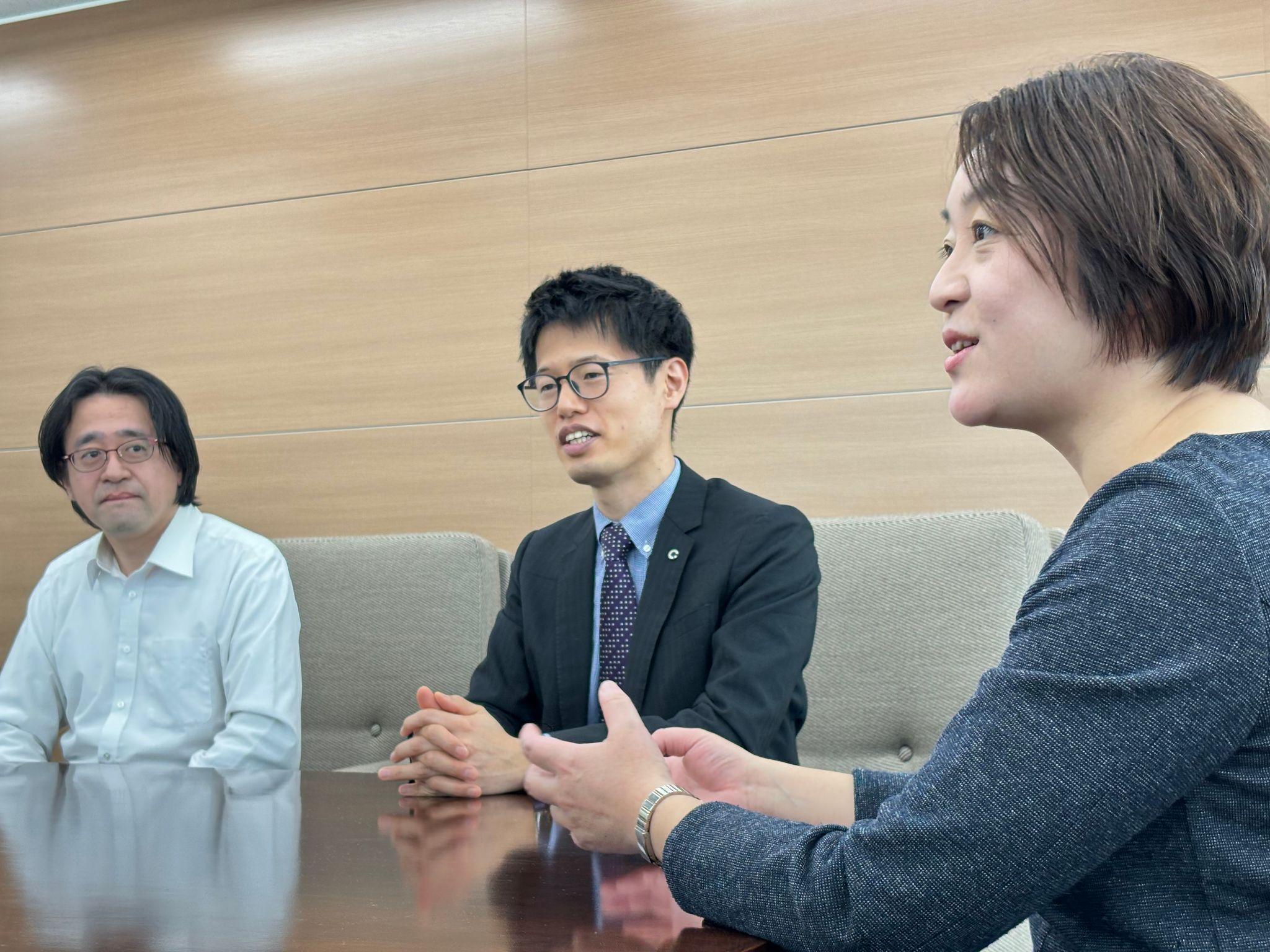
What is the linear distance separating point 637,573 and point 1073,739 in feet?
4.74

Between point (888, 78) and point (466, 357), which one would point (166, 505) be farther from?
point (888, 78)

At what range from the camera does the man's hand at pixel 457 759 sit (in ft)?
5.37

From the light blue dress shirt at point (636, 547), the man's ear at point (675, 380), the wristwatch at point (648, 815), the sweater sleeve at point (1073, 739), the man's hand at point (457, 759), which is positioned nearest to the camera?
the sweater sleeve at point (1073, 739)

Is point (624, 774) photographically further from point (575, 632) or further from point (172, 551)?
point (172, 551)

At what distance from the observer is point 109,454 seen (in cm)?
304

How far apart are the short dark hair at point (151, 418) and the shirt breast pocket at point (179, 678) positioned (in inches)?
16.8

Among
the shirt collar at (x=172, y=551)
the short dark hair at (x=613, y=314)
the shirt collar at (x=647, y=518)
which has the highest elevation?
the short dark hair at (x=613, y=314)

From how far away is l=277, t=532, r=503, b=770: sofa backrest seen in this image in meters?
3.02

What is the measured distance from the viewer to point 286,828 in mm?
1327

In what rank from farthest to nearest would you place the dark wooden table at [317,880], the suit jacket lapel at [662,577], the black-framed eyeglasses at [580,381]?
the black-framed eyeglasses at [580,381] → the suit jacket lapel at [662,577] → the dark wooden table at [317,880]

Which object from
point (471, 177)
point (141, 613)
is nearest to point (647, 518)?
point (141, 613)

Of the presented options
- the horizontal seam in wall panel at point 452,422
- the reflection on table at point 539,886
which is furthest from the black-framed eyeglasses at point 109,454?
the reflection on table at point 539,886

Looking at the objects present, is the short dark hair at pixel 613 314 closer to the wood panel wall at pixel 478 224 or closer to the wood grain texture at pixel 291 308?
the wood panel wall at pixel 478 224

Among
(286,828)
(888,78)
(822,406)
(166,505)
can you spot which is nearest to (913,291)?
(822,406)
